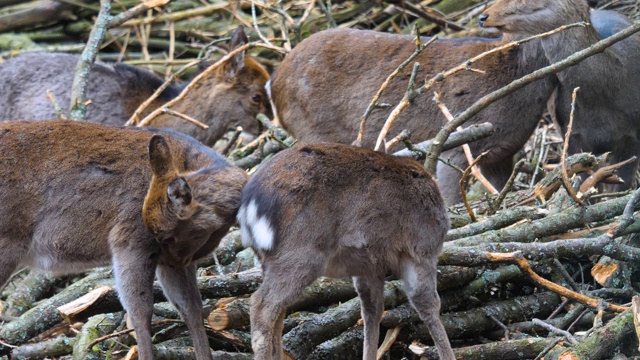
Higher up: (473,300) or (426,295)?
(426,295)

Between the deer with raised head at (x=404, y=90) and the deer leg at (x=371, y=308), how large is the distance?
131 inches

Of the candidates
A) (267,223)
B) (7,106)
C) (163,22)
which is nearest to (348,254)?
(267,223)

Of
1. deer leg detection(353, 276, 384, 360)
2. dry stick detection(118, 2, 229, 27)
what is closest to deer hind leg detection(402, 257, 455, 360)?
deer leg detection(353, 276, 384, 360)

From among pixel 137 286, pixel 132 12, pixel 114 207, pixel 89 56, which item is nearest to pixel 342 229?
pixel 137 286

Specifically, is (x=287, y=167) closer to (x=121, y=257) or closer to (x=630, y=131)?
(x=121, y=257)

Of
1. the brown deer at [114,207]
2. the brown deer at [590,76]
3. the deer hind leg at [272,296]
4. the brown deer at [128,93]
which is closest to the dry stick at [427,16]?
the brown deer at [128,93]

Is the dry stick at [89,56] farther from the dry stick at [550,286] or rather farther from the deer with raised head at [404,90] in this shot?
the dry stick at [550,286]

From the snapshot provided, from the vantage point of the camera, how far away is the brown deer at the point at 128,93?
10.4 metres

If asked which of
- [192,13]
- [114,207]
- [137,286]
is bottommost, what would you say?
[137,286]

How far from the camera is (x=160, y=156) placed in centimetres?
556

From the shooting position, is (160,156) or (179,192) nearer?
(179,192)

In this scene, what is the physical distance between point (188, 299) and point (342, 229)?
1.07m

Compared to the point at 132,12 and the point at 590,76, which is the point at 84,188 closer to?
the point at 132,12

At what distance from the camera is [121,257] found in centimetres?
580
